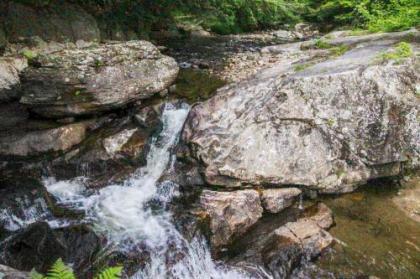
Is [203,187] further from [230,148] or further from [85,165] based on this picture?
[85,165]

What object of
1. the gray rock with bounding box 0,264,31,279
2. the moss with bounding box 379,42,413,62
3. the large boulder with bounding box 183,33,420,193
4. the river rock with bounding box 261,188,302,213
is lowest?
the river rock with bounding box 261,188,302,213

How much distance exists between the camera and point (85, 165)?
6641 mm

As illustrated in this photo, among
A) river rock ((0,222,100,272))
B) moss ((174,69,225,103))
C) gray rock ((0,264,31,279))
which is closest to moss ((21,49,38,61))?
moss ((174,69,225,103))

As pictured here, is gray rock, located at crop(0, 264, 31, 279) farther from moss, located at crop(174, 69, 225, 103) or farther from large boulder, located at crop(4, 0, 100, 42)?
large boulder, located at crop(4, 0, 100, 42)

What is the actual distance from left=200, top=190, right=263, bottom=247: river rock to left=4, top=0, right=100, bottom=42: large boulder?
23.2ft

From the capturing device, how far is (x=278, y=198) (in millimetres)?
6004

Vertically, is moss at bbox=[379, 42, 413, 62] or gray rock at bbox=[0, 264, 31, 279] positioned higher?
moss at bbox=[379, 42, 413, 62]

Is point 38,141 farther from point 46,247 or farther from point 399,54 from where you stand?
point 399,54

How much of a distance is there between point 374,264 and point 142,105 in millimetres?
4971

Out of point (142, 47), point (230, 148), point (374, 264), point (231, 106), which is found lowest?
point (374, 264)

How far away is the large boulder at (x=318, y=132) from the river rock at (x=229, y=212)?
0.77ft

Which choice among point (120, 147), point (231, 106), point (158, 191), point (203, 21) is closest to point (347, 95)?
point (231, 106)

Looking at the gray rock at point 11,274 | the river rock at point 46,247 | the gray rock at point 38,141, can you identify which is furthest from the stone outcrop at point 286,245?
the gray rock at point 38,141

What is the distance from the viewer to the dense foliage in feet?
35.1
